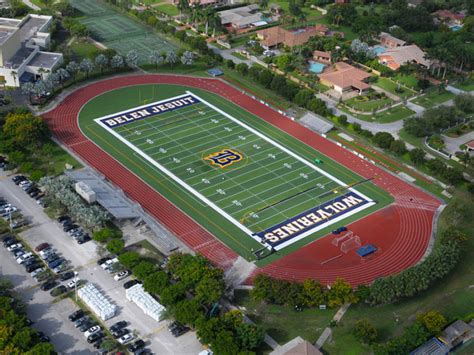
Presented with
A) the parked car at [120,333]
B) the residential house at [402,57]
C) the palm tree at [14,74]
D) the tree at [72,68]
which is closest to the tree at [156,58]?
the tree at [72,68]

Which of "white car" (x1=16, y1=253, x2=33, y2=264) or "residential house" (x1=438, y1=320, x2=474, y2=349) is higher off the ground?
"residential house" (x1=438, y1=320, x2=474, y2=349)

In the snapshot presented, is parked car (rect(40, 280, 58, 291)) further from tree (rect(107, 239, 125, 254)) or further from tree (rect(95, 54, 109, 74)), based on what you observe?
tree (rect(95, 54, 109, 74))

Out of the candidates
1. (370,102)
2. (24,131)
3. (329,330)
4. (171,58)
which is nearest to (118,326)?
(329,330)

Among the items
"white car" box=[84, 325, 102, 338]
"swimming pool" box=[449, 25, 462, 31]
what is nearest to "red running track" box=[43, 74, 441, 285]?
"white car" box=[84, 325, 102, 338]

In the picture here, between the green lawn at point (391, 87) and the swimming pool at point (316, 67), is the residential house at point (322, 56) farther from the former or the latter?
the green lawn at point (391, 87)

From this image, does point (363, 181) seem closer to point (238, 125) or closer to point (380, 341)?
point (238, 125)

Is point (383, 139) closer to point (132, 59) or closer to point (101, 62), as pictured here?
point (132, 59)
